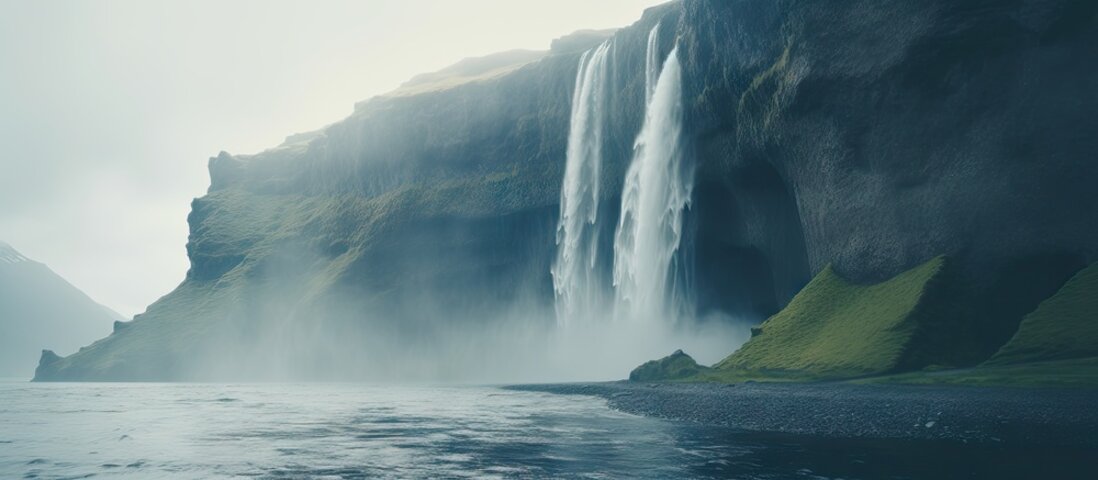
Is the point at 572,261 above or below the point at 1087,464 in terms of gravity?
above

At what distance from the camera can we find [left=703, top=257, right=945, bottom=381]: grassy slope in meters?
41.7

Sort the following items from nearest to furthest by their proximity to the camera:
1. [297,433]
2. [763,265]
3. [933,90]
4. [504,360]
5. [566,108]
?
[297,433] < [933,90] < [763,265] < [566,108] < [504,360]

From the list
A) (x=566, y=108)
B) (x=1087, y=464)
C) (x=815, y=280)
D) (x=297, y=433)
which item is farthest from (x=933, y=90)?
(x=566, y=108)

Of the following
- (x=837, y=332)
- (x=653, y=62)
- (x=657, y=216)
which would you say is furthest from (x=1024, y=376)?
(x=653, y=62)

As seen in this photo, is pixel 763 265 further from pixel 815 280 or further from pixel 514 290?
Answer: pixel 514 290

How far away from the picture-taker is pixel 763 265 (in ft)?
240

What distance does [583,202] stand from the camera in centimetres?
8825

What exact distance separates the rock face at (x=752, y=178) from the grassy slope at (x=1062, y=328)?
3.03 meters

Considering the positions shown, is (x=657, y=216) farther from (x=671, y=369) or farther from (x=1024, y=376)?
(x=1024, y=376)

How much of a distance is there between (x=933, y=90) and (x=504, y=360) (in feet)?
232

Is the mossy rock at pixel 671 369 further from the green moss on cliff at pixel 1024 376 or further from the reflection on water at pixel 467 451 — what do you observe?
the reflection on water at pixel 467 451

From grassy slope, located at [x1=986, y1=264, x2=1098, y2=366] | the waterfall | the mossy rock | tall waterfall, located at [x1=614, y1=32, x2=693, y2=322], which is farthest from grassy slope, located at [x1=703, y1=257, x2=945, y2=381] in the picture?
the waterfall

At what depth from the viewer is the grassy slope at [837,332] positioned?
41.7 meters

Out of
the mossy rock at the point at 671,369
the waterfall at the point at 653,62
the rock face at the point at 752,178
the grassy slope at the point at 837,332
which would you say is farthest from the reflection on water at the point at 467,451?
the waterfall at the point at 653,62
